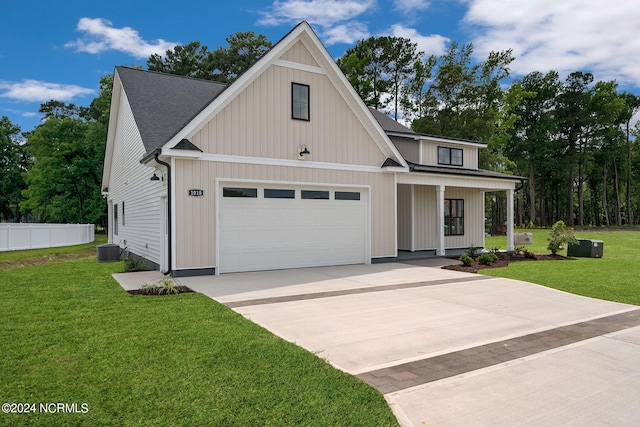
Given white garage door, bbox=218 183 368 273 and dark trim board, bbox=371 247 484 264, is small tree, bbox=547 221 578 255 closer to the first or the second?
dark trim board, bbox=371 247 484 264

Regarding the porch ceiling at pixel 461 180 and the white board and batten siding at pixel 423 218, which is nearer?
the porch ceiling at pixel 461 180

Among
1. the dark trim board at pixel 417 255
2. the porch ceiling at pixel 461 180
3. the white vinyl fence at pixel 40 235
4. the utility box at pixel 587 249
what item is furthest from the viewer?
the white vinyl fence at pixel 40 235

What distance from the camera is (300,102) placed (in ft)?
38.5

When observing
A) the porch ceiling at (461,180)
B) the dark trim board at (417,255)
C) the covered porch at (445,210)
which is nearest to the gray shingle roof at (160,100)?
the porch ceiling at (461,180)

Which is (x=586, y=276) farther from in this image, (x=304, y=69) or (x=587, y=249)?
(x=304, y=69)

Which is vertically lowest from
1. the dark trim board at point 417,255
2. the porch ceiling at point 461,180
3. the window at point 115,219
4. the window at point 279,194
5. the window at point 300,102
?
the dark trim board at point 417,255

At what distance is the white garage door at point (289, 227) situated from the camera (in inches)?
422

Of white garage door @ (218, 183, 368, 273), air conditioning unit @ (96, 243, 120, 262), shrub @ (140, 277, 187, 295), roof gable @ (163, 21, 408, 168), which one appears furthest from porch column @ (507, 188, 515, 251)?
air conditioning unit @ (96, 243, 120, 262)

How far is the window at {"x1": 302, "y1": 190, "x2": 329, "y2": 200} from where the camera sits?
11883 mm

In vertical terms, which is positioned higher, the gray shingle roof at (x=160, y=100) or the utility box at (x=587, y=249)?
the gray shingle roof at (x=160, y=100)

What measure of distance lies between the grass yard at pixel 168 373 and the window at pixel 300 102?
6945mm

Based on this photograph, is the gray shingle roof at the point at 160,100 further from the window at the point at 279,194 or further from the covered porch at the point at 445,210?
the covered porch at the point at 445,210

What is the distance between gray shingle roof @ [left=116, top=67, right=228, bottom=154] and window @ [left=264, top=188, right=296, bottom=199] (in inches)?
120

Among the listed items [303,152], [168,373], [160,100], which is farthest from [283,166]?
[168,373]
